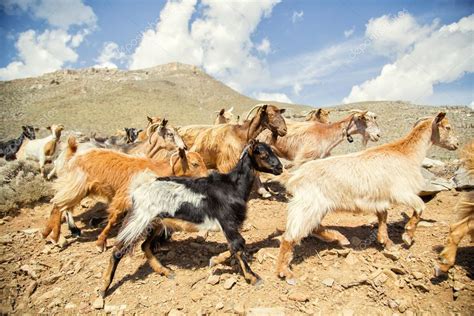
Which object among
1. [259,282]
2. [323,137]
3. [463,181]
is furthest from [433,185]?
[259,282]

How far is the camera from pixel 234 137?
A: 765cm

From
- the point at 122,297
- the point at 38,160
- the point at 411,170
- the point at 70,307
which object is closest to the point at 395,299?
the point at 411,170

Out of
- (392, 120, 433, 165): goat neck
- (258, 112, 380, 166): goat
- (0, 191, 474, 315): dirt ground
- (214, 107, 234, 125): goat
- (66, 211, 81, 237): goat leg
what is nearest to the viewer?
(0, 191, 474, 315): dirt ground

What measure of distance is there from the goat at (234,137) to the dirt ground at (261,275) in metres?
2.10

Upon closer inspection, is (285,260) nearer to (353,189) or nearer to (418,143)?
(353,189)

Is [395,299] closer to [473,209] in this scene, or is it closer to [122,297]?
Result: [473,209]

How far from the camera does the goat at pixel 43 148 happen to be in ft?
36.1

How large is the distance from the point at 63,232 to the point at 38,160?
7.10 metres

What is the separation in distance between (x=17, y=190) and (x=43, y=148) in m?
3.25

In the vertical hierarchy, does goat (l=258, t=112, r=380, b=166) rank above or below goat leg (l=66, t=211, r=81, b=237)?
above

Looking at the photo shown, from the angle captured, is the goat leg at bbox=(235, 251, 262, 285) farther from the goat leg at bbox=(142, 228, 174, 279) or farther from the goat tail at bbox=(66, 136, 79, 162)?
the goat tail at bbox=(66, 136, 79, 162)

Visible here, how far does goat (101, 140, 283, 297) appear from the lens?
14.0ft

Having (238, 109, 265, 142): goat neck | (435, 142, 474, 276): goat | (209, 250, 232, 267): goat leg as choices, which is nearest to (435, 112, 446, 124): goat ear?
(435, 142, 474, 276): goat

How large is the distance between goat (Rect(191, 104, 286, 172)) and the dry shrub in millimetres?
4624
